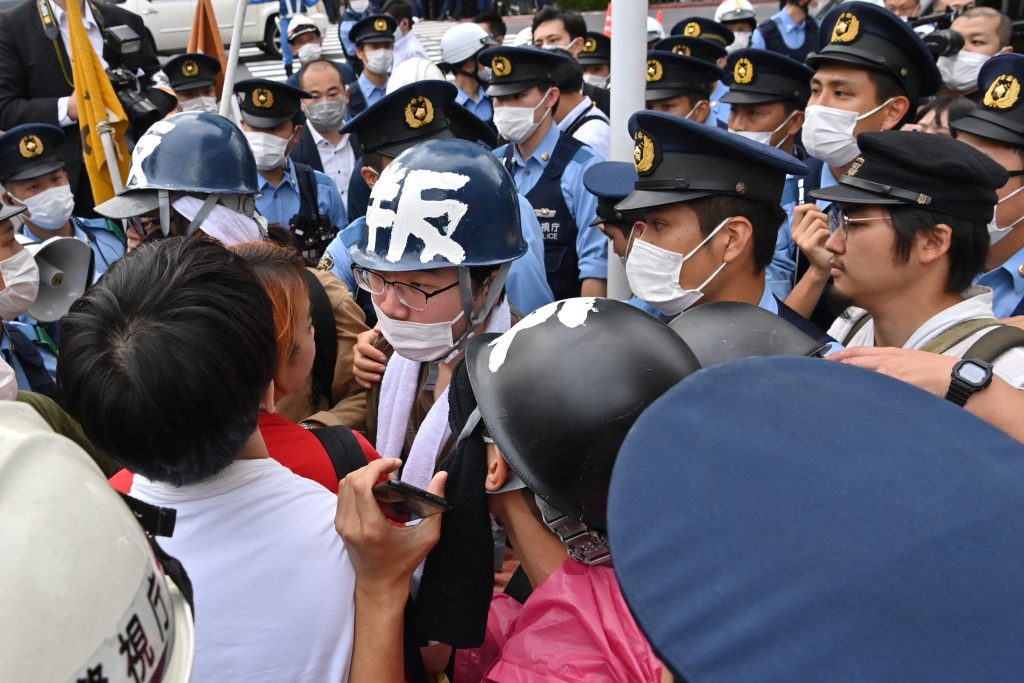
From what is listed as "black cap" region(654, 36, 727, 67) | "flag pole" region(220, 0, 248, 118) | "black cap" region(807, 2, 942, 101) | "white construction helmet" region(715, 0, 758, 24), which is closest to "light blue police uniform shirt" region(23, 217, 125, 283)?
"flag pole" region(220, 0, 248, 118)

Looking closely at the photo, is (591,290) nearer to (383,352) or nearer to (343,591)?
(383,352)

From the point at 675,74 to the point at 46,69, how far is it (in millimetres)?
4357

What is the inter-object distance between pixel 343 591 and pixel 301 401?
145 centimetres

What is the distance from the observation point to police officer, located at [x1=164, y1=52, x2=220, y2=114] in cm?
669

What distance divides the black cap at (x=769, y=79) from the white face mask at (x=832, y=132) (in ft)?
1.72

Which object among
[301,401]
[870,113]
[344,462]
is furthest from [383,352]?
[870,113]

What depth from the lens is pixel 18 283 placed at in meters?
3.08

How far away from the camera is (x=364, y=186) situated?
4.66 m

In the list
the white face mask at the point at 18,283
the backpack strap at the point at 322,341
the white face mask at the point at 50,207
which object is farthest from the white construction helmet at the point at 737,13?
the white face mask at the point at 18,283

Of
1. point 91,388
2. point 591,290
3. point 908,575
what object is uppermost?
point 908,575

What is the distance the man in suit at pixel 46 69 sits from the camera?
17.5 feet

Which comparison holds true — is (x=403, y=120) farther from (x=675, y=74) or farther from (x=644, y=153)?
(x=675, y=74)

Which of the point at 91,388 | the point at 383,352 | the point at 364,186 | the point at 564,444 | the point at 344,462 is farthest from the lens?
the point at 364,186

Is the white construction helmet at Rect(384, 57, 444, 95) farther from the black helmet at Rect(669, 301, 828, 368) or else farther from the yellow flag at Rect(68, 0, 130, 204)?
the black helmet at Rect(669, 301, 828, 368)
